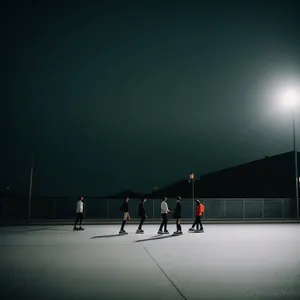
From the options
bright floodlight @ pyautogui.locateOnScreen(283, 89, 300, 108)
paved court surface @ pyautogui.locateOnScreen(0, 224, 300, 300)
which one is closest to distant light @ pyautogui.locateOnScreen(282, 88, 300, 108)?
bright floodlight @ pyautogui.locateOnScreen(283, 89, 300, 108)

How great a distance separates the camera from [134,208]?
1517 inches

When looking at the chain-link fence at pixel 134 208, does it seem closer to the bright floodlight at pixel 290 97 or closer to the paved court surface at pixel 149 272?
the bright floodlight at pixel 290 97

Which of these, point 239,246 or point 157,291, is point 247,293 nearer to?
point 157,291

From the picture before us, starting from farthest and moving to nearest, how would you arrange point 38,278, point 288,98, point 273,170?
point 273,170, point 288,98, point 38,278

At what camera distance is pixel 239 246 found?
45.3 feet

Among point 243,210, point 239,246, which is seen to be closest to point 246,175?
point 243,210

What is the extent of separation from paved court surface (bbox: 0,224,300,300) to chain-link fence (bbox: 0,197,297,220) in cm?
1900

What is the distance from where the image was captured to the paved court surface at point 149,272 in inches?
262


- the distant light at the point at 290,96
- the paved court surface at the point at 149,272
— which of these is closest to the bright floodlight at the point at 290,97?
the distant light at the point at 290,96

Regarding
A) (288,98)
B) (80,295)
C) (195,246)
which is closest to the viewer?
(80,295)

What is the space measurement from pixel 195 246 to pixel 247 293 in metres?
7.23

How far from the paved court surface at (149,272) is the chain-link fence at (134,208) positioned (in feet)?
62.3

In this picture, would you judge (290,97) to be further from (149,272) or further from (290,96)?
(149,272)

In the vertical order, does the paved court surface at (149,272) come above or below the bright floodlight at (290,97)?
below
